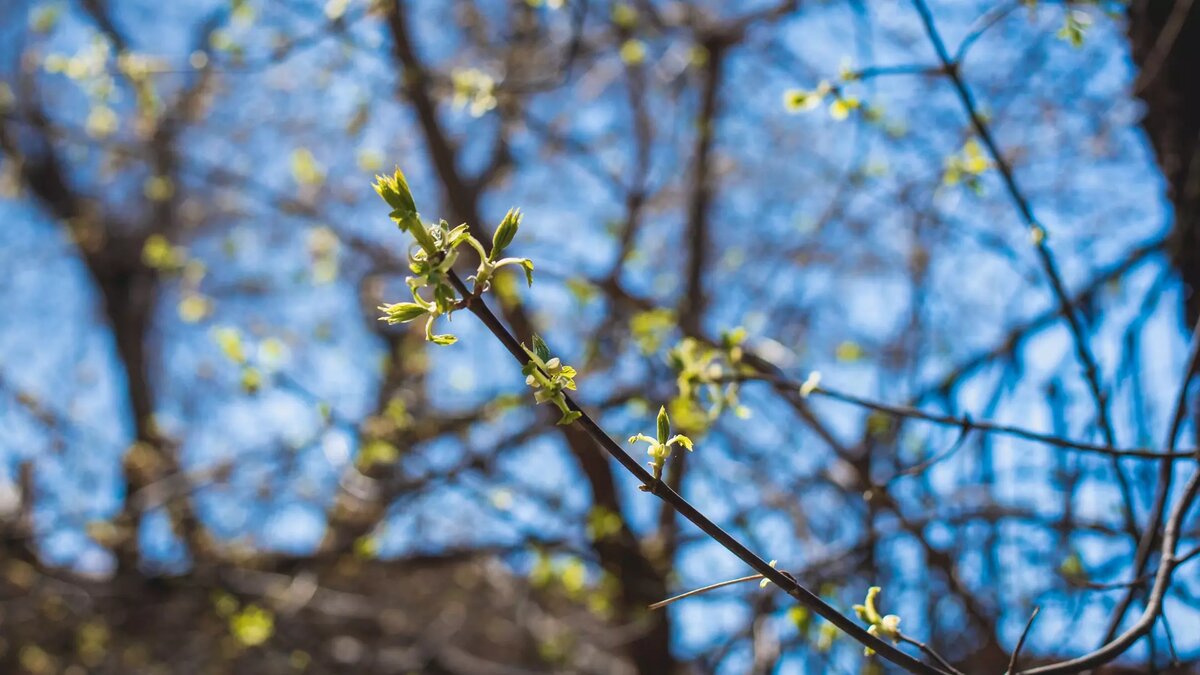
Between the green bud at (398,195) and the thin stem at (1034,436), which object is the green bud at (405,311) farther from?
the thin stem at (1034,436)

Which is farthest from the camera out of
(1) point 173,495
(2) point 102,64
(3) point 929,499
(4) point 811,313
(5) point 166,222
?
(5) point 166,222

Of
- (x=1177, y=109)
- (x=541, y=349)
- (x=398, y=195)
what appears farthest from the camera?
(x=1177, y=109)

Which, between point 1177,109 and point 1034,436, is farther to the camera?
point 1177,109

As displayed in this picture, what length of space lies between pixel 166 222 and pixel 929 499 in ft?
22.7

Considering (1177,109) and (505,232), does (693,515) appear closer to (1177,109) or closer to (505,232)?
(505,232)

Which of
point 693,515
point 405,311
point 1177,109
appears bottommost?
point 693,515

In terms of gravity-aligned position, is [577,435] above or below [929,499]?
above

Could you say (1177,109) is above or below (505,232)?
above

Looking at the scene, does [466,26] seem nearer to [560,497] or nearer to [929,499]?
[560,497]

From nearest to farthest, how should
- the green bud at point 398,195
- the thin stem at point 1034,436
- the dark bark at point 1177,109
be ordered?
the green bud at point 398,195 < the thin stem at point 1034,436 < the dark bark at point 1177,109

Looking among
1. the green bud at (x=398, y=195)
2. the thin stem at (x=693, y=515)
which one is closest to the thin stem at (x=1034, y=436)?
the thin stem at (x=693, y=515)

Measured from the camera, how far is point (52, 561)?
18.1ft

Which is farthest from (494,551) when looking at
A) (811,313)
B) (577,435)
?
(811,313)

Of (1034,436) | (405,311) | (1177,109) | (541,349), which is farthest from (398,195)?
(1177,109)
